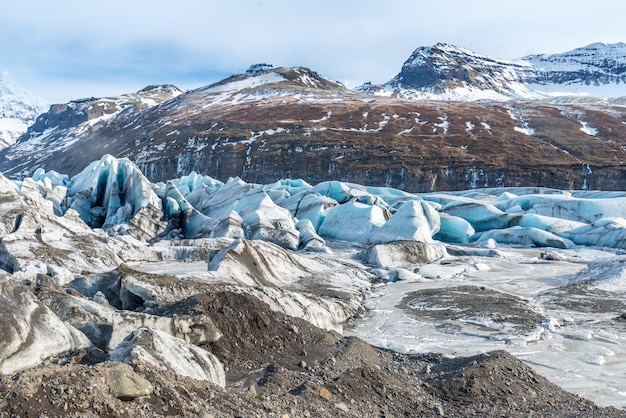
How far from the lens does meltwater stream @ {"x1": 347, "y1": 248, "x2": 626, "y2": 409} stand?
41.2 ft

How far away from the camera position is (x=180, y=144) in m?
94.8

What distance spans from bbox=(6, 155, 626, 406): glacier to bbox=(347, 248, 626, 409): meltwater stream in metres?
0.09

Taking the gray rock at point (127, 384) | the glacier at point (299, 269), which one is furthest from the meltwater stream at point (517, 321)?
the gray rock at point (127, 384)

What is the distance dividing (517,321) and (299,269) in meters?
9.66

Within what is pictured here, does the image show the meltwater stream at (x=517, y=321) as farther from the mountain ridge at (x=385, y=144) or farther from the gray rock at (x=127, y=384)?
the mountain ridge at (x=385, y=144)

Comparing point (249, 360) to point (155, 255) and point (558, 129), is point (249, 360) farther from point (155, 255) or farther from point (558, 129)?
point (558, 129)

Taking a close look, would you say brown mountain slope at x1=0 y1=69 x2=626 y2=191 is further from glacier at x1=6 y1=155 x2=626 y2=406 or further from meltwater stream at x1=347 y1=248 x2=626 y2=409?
meltwater stream at x1=347 y1=248 x2=626 y2=409

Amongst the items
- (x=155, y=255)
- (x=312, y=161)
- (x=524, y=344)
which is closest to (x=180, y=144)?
(x=312, y=161)

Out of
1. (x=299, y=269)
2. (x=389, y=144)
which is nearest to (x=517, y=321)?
(x=299, y=269)

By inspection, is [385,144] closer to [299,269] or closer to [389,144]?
[389,144]

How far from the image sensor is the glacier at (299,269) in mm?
10477

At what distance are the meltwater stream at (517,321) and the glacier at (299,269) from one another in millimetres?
85

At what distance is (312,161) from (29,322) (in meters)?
73.6

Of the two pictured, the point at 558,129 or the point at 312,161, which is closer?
the point at 312,161
